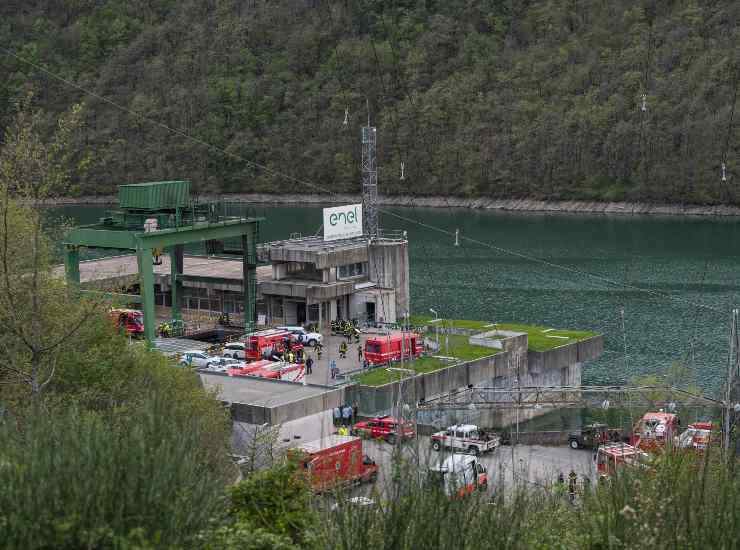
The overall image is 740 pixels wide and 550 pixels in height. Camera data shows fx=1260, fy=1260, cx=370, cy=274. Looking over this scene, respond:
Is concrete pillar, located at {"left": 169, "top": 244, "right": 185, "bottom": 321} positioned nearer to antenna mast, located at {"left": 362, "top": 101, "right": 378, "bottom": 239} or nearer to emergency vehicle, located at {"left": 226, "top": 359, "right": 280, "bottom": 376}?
antenna mast, located at {"left": 362, "top": 101, "right": 378, "bottom": 239}

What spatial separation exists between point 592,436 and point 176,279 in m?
19.3

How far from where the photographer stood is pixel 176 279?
141 feet

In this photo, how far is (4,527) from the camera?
400 inches

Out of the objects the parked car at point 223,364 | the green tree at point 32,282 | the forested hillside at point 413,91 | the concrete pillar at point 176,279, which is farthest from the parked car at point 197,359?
the forested hillside at point 413,91

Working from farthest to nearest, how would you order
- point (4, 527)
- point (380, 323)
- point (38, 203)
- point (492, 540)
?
point (380, 323) → point (38, 203) → point (492, 540) → point (4, 527)

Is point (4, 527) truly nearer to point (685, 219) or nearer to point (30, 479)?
point (30, 479)

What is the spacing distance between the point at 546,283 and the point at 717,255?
1555 centimetres

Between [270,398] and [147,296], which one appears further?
[147,296]

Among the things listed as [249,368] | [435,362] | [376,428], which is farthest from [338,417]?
[435,362]

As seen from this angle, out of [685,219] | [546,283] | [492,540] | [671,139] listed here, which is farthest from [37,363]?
[671,139]

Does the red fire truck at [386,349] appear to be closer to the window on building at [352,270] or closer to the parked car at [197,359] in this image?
the parked car at [197,359]

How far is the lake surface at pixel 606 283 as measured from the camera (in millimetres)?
44156

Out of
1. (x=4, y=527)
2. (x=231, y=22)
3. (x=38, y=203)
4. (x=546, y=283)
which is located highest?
(x=231, y=22)

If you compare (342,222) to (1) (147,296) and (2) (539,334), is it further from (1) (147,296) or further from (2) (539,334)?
(1) (147,296)
